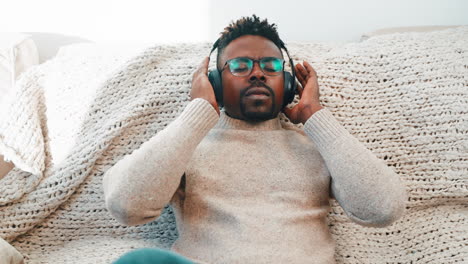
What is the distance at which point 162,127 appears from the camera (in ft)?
3.38

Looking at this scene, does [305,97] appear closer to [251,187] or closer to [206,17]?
[251,187]

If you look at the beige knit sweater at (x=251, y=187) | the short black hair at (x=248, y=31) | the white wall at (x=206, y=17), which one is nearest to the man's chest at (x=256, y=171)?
the beige knit sweater at (x=251, y=187)

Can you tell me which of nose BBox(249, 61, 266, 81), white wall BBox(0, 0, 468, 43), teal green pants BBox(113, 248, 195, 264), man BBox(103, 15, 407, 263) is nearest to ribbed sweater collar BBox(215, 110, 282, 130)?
man BBox(103, 15, 407, 263)

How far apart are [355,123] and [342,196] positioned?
0.28 metres

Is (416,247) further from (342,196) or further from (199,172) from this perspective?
(199,172)

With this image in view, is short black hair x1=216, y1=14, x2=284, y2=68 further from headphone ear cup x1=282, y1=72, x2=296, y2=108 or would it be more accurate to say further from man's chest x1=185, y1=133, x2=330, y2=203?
man's chest x1=185, y1=133, x2=330, y2=203

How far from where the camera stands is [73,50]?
1.21 metres

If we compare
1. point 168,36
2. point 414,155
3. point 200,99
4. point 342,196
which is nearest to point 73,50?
point 168,36

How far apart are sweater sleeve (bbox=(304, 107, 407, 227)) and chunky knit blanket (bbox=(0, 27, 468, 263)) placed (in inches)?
8.1

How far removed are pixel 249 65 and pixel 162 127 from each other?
298 mm

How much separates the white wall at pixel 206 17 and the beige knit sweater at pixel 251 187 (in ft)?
1.96

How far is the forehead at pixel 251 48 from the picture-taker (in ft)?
2.98

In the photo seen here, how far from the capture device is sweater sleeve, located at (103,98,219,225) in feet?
2.45

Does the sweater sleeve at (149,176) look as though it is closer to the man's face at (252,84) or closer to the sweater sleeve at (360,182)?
the man's face at (252,84)
